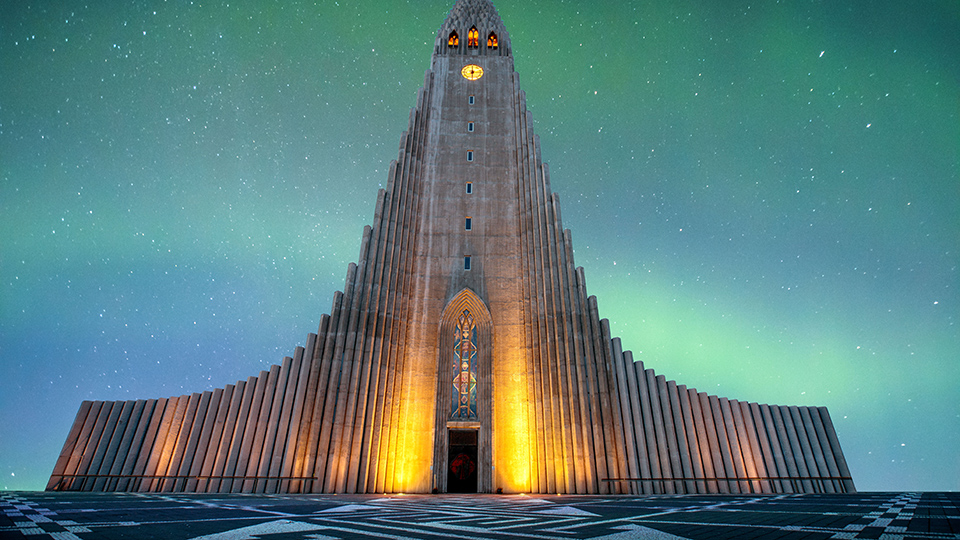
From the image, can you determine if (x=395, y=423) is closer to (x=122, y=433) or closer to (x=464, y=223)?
(x=464, y=223)

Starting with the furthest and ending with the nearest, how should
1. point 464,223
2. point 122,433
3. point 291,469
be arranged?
point 464,223
point 122,433
point 291,469

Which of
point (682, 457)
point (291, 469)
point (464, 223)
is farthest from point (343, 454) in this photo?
point (682, 457)

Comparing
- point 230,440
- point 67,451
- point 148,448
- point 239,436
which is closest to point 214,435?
point 230,440

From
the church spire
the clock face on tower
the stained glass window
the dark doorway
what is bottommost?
the dark doorway

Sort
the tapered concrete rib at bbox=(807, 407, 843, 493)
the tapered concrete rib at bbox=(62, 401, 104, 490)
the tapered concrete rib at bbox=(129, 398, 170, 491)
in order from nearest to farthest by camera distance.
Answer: the tapered concrete rib at bbox=(129, 398, 170, 491) < the tapered concrete rib at bbox=(62, 401, 104, 490) < the tapered concrete rib at bbox=(807, 407, 843, 493)

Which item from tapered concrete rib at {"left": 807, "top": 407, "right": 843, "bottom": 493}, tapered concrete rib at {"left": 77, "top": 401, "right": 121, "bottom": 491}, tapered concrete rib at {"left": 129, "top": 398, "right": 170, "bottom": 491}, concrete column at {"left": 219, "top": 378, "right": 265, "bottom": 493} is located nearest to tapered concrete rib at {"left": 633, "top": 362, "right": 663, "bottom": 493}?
tapered concrete rib at {"left": 807, "top": 407, "right": 843, "bottom": 493}

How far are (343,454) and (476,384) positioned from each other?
5.80m

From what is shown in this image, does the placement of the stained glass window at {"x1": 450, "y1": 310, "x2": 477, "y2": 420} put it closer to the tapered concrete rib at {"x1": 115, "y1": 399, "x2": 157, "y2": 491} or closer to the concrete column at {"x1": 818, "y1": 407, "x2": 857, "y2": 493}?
the tapered concrete rib at {"x1": 115, "y1": 399, "x2": 157, "y2": 491}

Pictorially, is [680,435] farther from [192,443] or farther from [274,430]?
[192,443]

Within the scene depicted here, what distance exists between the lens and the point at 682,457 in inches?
697

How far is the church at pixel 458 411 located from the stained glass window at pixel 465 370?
0.05m

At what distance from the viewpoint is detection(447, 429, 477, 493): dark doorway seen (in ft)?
59.9

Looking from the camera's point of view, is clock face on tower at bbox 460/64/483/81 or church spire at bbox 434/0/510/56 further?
church spire at bbox 434/0/510/56

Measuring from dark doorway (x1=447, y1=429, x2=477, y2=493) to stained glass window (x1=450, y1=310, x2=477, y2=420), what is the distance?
A: 734mm
